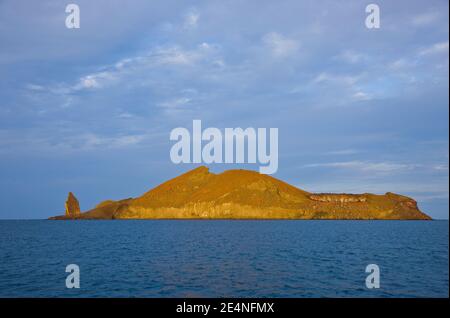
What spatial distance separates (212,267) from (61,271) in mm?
18517

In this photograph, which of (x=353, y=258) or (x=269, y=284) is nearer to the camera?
(x=269, y=284)

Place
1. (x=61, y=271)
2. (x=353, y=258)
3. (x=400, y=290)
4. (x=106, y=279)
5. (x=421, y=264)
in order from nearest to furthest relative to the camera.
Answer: (x=400, y=290) < (x=106, y=279) < (x=61, y=271) < (x=421, y=264) < (x=353, y=258)

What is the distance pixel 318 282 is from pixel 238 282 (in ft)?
25.8

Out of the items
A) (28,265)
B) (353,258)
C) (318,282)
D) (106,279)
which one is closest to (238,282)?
(318,282)

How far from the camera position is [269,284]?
33.6m

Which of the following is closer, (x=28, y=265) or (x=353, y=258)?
(x=28, y=265)

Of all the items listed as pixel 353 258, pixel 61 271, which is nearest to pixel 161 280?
pixel 61 271

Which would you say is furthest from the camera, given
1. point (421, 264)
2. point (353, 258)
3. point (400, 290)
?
point (353, 258)

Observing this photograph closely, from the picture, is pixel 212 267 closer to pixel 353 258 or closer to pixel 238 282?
pixel 238 282
